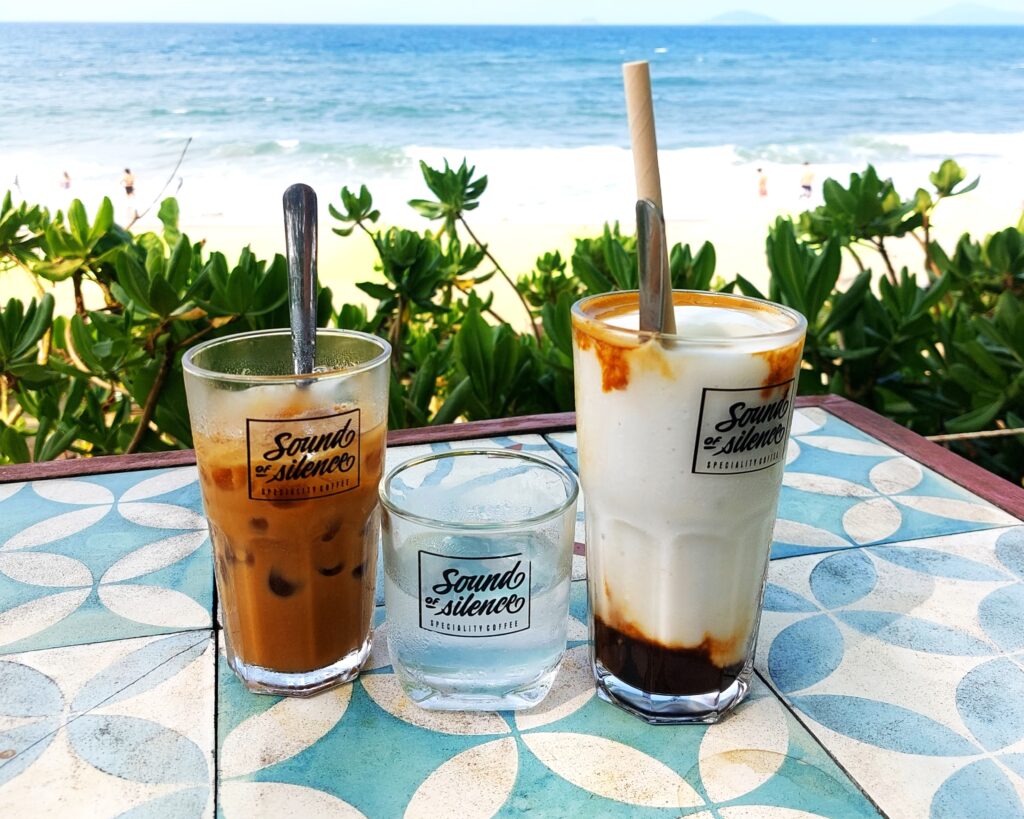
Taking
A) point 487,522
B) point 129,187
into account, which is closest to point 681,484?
point 487,522

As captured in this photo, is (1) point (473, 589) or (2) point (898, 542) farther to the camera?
(2) point (898, 542)

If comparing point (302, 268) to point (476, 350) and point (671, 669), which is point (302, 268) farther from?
point (476, 350)

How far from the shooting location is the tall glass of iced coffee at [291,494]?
529 millimetres

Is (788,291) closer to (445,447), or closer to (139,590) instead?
(445,447)

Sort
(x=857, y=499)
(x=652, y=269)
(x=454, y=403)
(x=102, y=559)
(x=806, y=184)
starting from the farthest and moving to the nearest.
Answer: (x=806, y=184) < (x=454, y=403) < (x=857, y=499) < (x=102, y=559) < (x=652, y=269)

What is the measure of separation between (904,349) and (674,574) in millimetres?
932

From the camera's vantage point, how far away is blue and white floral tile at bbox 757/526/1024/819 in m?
0.52

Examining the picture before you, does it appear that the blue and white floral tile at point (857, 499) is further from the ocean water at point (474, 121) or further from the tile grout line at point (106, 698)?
the ocean water at point (474, 121)

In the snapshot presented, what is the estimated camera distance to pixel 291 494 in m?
0.55

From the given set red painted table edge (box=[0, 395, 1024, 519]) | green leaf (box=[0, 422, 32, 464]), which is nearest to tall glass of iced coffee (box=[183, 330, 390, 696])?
red painted table edge (box=[0, 395, 1024, 519])

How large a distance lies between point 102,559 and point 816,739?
544mm

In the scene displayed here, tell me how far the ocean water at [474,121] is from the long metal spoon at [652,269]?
6122 mm
